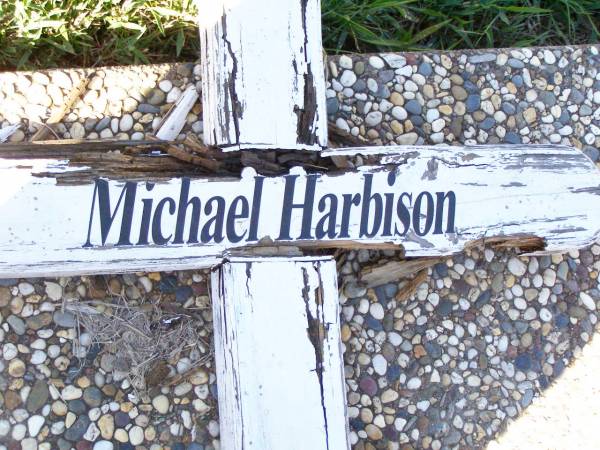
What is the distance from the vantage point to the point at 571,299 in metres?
2.13

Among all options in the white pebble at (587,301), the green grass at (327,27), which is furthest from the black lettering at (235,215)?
the white pebble at (587,301)

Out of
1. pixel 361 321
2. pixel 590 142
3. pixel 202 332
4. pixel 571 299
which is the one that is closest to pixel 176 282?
pixel 202 332

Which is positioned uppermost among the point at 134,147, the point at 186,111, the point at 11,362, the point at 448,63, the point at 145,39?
the point at 145,39

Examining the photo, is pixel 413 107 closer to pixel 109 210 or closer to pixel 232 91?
pixel 232 91

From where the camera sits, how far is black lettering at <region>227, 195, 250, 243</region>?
65.7 inches

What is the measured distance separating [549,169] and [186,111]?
3.45 ft

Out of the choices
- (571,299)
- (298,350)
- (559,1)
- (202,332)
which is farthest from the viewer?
(559,1)

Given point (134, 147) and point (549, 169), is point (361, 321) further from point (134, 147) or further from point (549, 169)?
point (134, 147)

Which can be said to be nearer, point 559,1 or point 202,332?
point 202,332

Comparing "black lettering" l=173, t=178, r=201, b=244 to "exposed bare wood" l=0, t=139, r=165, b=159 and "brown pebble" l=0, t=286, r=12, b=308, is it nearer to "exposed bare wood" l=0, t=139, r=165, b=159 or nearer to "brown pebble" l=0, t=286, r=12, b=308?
"exposed bare wood" l=0, t=139, r=165, b=159

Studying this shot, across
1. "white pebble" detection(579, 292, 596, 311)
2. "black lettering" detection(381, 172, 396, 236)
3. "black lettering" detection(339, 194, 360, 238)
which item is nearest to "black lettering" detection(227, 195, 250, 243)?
"black lettering" detection(339, 194, 360, 238)

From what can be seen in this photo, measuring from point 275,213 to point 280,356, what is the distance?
354 mm

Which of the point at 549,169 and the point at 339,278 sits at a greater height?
the point at 549,169

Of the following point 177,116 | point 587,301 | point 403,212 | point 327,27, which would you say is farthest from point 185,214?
point 587,301
